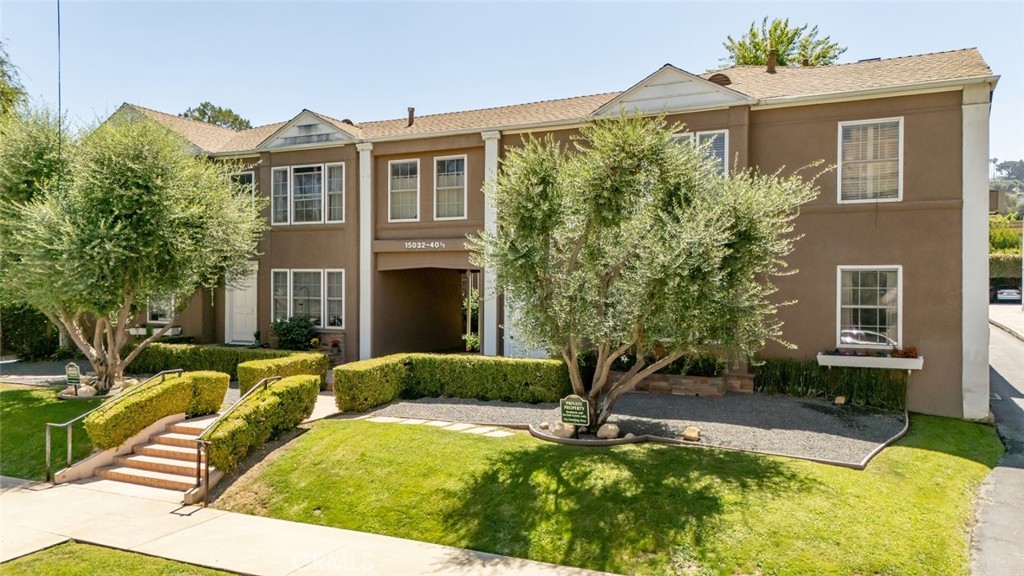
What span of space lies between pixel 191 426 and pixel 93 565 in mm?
4633

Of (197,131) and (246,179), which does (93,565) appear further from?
(197,131)

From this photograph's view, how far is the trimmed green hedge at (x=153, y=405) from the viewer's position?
11.1 m

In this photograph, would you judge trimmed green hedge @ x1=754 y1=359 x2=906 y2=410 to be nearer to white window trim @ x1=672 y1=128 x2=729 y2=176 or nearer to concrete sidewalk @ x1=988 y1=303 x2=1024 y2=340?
white window trim @ x1=672 y1=128 x2=729 y2=176

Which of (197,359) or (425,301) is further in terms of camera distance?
(425,301)

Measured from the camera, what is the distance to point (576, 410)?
10.3m

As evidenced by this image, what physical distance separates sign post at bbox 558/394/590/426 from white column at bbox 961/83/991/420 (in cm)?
834

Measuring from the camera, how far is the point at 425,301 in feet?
68.3

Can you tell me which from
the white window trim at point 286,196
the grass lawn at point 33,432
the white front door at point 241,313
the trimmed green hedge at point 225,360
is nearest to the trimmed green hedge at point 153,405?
the trimmed green hedge at point 225,360

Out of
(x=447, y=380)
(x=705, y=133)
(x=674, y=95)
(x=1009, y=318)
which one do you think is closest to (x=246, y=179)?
(x=447, y=380)

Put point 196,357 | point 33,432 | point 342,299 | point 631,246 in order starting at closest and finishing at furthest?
point 631,246 < point 33,432 < point 196,357 < point 342,299

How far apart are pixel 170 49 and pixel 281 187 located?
6.49 metres

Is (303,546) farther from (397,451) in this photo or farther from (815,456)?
(815,456)

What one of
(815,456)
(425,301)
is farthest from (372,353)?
(815,456)

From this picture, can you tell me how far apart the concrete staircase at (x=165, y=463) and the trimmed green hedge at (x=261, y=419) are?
0.40 meters
